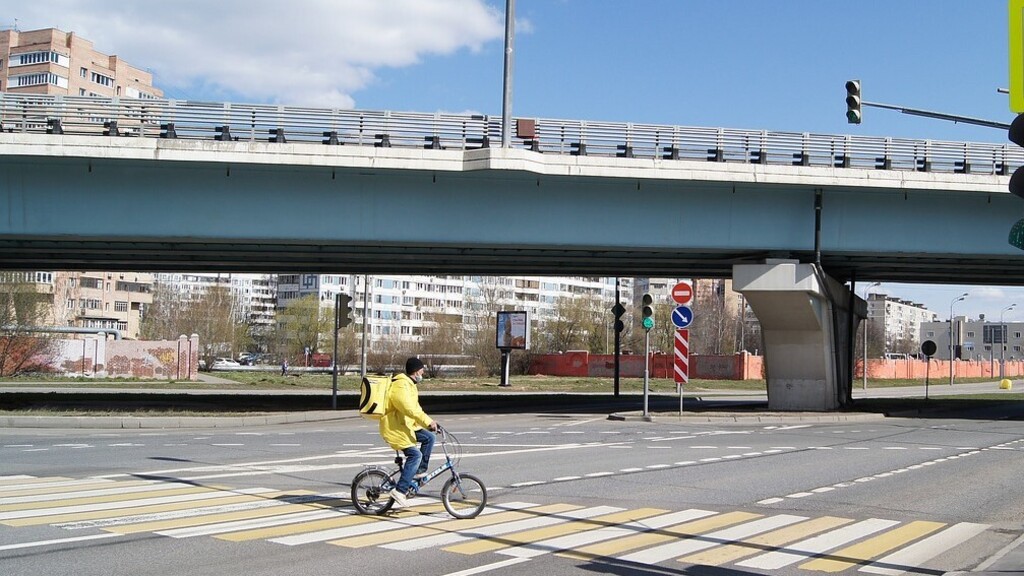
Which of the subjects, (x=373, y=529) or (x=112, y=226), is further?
(x=112, y=226)

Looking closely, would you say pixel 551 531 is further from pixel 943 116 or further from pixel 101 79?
pixel 101 79

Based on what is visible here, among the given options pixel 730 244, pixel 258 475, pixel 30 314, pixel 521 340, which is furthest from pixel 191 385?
pixel 258 475

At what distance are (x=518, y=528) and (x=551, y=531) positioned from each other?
1.18 feet

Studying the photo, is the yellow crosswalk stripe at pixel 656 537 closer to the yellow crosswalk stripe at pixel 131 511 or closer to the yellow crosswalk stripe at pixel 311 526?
the yellow crosswalk stripe at pixel 311 526

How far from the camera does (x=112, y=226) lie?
25609 millimetres

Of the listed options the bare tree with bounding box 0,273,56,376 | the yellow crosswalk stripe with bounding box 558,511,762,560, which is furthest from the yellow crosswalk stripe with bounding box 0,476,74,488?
the bare tree with bounding box 0,273,56,376

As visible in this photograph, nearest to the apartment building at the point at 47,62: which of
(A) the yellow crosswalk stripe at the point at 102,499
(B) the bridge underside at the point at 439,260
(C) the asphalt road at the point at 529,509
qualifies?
(B) the bridge underside at the point at 439,260

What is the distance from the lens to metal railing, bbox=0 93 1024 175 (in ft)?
83.2

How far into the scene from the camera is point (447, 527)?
9781 millimetres

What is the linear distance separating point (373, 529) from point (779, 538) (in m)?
4.06

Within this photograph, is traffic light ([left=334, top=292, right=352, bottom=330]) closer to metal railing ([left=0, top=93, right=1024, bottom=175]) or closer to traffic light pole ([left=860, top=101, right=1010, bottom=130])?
metal railing ([left=0, top=93, right=1024, bottom=175])

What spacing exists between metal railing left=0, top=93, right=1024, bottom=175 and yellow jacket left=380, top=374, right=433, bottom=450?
1695cm

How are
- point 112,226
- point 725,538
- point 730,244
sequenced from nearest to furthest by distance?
point 725,538
point 112,226
point 730,244

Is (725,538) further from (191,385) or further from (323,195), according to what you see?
(191,385)
